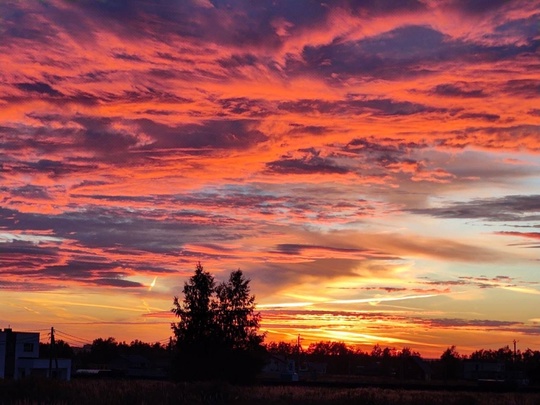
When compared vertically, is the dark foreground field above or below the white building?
below

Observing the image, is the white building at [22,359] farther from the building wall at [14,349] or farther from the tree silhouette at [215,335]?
the tree silhouette at [215,335]

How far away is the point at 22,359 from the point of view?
121500 millimetres

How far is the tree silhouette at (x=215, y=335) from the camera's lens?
88.3m

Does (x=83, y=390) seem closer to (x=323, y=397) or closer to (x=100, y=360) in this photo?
(x=323, y=397)

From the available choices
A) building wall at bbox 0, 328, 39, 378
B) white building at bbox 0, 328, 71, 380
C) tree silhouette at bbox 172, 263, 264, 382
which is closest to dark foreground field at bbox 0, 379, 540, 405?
tree silhouette at bbox 172, 263, 264, 382

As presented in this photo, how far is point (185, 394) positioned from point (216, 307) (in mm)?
42040

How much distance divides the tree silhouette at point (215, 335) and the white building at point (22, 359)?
3127 cm

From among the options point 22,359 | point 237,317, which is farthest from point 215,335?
point 22,359

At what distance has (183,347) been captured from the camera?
300 feet

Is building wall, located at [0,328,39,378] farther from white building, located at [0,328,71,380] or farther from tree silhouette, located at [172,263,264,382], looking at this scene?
tree silhouette, located at [172,263,264,382]

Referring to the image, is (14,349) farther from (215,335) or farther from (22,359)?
(215,335)

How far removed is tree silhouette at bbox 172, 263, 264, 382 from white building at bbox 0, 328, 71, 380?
31.3m

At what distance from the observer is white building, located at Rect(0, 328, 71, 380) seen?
117 meters

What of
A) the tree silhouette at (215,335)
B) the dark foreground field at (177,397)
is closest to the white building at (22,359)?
the tree silhouette at (215,335)
